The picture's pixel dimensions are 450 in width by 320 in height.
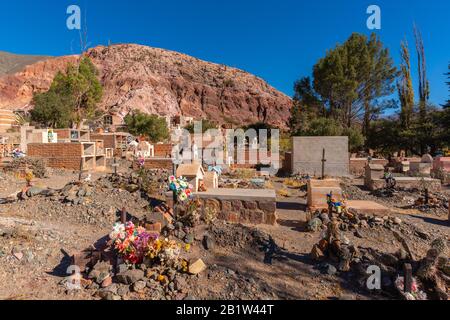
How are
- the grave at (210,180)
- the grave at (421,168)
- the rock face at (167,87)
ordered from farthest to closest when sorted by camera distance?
the rock face at (167,87), the grave at (421,168), the grave at (210,180)

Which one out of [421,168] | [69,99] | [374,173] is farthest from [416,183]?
[69,99]

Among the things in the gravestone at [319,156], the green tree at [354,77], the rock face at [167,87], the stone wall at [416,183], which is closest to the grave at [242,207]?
the stone wall at [416,183]

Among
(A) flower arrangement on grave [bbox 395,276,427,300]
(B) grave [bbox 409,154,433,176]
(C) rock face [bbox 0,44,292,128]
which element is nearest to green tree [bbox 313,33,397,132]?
(B) grave [bbox 409,154,433,176]

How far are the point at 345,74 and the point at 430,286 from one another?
885 inches

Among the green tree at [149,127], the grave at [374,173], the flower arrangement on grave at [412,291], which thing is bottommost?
the flower arrangement on grave at [412,291]

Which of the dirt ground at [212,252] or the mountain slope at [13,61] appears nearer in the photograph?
the dirt ground at [212,252]

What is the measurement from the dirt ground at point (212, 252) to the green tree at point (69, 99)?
77.5ft

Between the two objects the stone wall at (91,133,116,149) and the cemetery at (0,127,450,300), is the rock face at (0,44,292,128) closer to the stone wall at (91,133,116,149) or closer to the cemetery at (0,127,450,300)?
the stone wall at (91,133,116,149)

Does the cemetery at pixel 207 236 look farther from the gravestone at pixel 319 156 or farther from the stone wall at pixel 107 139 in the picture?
the stone wall at pixel 107 139

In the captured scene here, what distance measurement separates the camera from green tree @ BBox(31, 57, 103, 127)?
A: 26078 millimetres

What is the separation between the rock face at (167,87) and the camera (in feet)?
201

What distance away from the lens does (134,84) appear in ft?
216

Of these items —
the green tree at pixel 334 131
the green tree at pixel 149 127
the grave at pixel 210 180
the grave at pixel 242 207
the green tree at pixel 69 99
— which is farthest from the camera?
the green tree at pixel 149 127

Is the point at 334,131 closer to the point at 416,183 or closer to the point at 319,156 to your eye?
the point at 319,156
